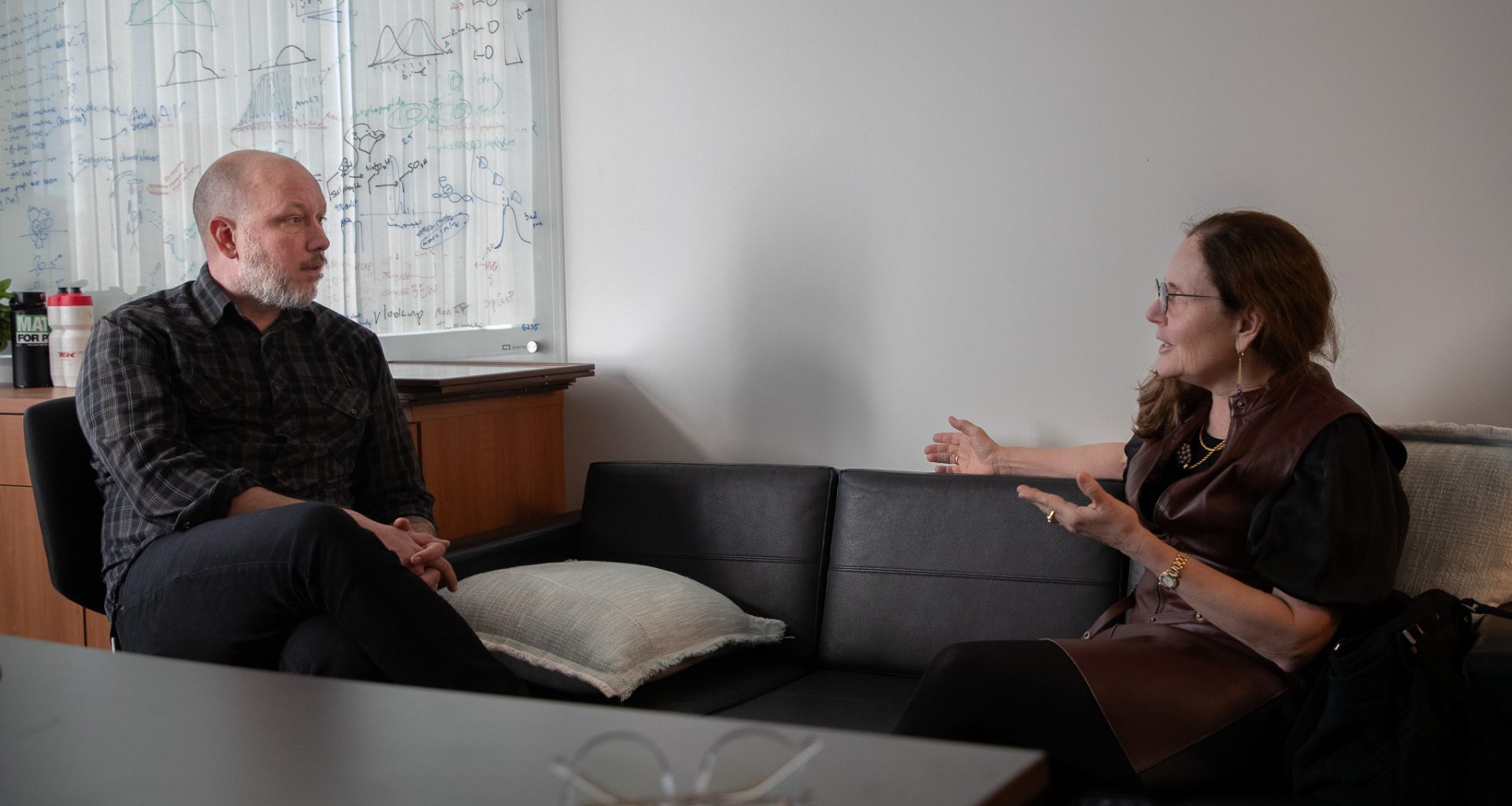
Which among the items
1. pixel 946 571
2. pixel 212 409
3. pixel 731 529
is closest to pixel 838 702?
pixel 946 571

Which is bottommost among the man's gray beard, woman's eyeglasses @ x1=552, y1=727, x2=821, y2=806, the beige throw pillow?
the beige throw pillow

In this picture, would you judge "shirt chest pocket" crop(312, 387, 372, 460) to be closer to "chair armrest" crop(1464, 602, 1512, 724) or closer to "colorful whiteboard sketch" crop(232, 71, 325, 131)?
"colorful whiteboard sketch" crop(232, 71, 325, 131)

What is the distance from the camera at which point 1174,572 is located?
5.69 feet

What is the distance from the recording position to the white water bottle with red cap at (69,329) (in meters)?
2.58

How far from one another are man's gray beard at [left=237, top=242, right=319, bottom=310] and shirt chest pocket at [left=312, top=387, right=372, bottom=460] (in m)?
0.21

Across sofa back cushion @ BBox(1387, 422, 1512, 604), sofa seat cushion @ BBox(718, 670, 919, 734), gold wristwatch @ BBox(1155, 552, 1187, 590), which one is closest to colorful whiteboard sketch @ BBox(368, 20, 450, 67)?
sofa seat cushion @ BBox(718, 670, 919, 734)

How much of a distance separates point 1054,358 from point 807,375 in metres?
0.61

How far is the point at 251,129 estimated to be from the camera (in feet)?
9.39

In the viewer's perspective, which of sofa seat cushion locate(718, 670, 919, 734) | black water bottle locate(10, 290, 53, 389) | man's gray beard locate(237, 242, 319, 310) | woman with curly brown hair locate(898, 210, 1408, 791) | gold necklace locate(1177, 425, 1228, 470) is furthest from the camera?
black water bottle locate(10, 290, 53, 389)

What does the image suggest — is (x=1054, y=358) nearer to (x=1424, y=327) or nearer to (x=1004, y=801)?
(x=1424, y=327)

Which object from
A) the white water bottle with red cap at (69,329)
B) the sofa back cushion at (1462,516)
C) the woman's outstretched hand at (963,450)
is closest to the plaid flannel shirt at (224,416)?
the white water bottle with red cap at (69,329)

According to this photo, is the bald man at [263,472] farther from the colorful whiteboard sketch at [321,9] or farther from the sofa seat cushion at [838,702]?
the colorful whiteboard sketch at [321,9]

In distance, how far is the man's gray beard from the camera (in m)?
2.28

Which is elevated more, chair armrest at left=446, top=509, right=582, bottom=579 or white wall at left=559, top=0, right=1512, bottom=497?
white wall at left=559, top=0, right=1512, bottom=497
